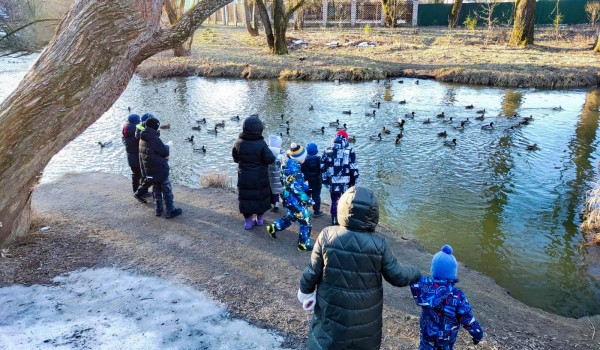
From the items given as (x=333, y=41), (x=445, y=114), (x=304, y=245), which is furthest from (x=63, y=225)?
(x=333, y=41)

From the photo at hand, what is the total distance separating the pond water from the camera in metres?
7.77

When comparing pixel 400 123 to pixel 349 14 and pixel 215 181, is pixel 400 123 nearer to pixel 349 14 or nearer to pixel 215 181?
pixel 215 181

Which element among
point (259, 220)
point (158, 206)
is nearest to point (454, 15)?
point (259, 220)

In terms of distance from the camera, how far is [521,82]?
21859mm

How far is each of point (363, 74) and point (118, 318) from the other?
69.0ft

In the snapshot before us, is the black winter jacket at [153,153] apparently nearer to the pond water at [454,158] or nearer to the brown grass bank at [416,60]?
the pond water at [454,158]

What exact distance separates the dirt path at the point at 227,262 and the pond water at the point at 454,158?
1331mm

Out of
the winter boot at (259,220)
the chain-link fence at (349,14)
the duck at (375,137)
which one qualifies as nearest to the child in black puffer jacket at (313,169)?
the winter boot at (259,220)

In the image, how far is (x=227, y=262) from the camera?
618cm

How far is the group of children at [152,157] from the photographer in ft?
23.8

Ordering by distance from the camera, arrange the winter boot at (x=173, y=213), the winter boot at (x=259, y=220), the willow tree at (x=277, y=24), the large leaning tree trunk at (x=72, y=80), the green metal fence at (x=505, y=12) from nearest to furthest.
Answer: the large leaning tree trunk at (x=72, y=80)
the winter boot at (x=259, y=220)
the winter boot at (x=173, y=213)
the willow tree at (x=277, y=24)
the green metal fence at (x=505, y=12)

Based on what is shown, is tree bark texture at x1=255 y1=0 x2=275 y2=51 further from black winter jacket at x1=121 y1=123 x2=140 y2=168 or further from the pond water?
black winter jacket at x1=121 y1=123 x2=140 y2=168

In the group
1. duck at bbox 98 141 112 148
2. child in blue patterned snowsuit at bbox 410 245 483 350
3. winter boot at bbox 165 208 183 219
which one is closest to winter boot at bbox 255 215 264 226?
winter boot at bbox 165 208 183 219

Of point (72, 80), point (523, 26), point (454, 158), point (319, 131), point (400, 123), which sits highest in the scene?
point (523, 26)
